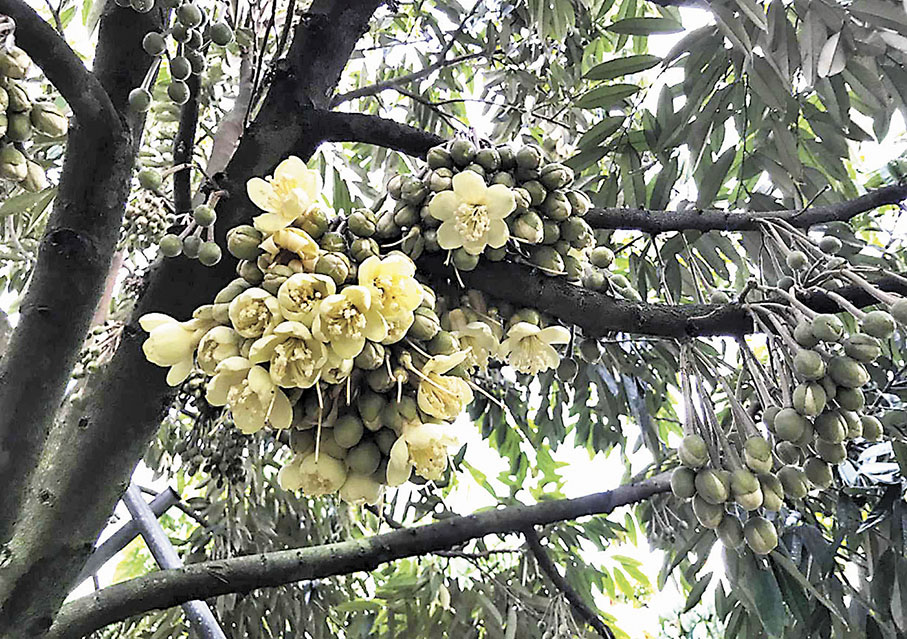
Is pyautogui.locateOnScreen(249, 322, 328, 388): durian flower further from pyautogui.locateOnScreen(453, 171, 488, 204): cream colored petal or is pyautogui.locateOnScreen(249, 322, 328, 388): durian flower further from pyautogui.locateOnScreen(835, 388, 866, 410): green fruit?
pyautogui.locateOnScreen(835, 388, 866, 410): green fruit

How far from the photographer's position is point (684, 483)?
30.2 inches

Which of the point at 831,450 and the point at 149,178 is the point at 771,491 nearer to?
the point at 831,450

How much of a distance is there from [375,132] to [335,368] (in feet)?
1.50

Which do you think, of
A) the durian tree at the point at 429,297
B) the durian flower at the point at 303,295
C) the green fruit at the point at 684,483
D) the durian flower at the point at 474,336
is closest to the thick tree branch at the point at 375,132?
the durian tree at the point at 429,297

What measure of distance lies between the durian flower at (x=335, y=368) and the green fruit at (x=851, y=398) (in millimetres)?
447

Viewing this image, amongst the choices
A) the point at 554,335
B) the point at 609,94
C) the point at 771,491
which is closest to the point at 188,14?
the point at 554,335

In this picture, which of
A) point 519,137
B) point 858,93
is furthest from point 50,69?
point 519,137

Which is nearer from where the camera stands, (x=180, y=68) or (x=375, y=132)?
(x=180, y=68)

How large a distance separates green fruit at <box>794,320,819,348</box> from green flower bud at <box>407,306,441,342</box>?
32 cm

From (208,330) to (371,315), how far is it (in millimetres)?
161

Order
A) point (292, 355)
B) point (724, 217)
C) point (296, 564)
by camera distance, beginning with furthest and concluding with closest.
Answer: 1. point (296, 564)
2. point (724, 217)
3. point (292, 355)

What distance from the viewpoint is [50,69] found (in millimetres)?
712

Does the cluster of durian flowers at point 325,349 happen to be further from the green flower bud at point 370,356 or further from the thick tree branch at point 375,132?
the thick tree branch at point 375,132

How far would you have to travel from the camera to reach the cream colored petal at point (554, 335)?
2.58 feet
